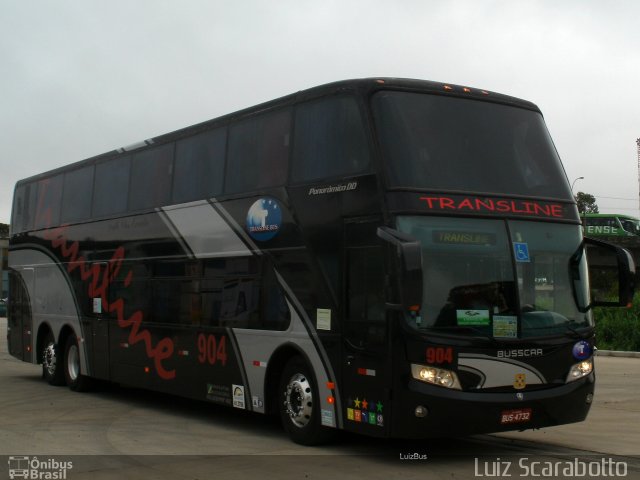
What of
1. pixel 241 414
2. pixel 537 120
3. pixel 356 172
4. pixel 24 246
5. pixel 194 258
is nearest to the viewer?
pixel 356 172

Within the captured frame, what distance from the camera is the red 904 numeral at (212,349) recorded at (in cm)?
1208

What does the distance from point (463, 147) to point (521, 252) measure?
1334 millimetres

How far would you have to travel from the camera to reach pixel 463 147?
9.70 meters

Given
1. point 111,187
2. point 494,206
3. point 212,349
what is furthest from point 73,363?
point 494,206

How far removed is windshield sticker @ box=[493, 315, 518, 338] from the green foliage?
20.3 metres

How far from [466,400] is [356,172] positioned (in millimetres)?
2712

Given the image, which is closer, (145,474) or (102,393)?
(145,474)

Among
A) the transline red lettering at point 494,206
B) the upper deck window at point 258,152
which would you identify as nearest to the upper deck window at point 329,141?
the upper deck window at point 258,152

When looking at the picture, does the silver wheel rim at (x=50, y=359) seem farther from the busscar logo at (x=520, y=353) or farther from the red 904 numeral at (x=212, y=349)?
the busscar logo at (x=520, y=353)

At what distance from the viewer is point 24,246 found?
1952 centimetres

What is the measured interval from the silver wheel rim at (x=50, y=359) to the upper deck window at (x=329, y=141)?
30.7 ft

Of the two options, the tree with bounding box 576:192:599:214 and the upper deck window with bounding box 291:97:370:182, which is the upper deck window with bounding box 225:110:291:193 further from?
the tree with bounding box 576:192:599:214

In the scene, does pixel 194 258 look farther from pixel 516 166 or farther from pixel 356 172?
pixel 516 166

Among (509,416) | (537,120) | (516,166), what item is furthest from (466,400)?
(537,120)
